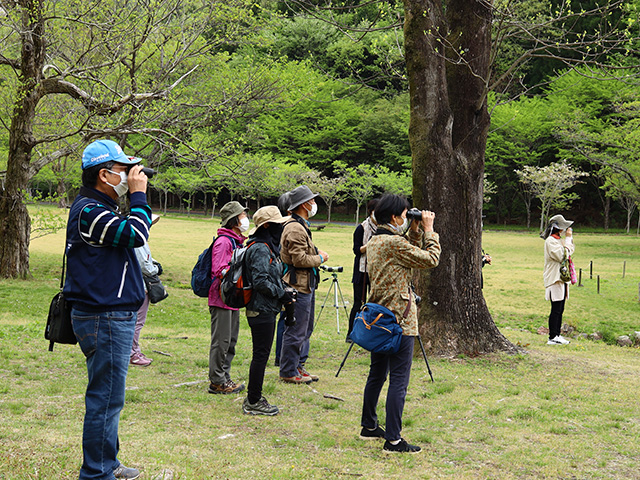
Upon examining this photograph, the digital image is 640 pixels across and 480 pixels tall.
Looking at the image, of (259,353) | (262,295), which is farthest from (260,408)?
(262,295)

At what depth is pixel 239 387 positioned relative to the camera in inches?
231

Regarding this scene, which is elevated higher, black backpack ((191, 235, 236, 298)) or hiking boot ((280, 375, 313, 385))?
black backpack ((191, 235, 236, 298))

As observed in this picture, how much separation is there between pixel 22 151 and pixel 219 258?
10.3 metres

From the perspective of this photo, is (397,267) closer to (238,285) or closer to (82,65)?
(238,285)

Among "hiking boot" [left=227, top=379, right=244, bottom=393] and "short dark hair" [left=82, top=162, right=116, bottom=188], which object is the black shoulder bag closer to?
"short dark hair" [left=82, top=162, right=116, bottom=188]

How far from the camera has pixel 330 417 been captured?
203 inches

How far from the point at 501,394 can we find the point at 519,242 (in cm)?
3137

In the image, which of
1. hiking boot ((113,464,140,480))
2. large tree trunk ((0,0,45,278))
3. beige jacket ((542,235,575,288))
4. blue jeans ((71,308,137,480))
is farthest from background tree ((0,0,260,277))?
hiking boot ((113,464,140,480))

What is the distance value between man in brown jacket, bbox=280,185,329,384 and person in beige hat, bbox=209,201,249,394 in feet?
1.85

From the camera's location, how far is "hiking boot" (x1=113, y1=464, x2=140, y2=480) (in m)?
3.43

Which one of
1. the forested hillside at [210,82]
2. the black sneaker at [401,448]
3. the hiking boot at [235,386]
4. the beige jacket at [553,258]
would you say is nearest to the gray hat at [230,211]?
the hiking boot at [235,386]

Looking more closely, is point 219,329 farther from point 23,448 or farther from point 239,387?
point 23,448

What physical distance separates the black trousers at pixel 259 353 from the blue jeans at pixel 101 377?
73.8 inches

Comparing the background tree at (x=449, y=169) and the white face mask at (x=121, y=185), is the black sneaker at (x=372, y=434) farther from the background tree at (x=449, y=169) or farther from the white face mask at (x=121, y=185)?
the background tree at (x=449, y=169)
